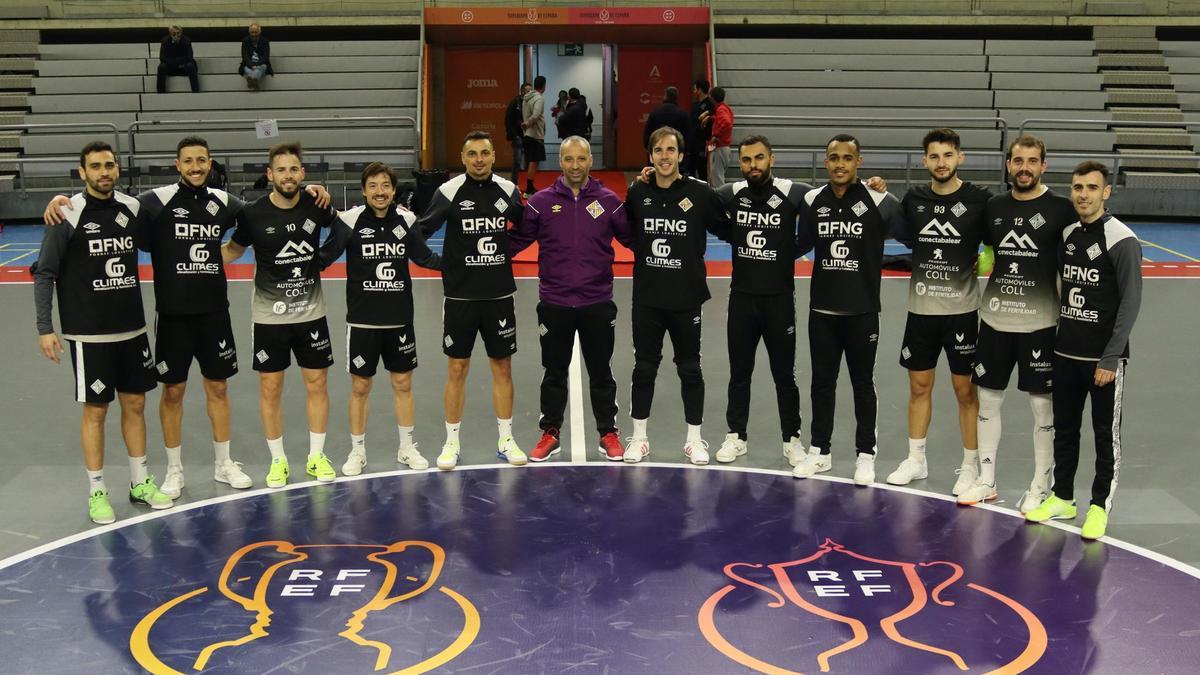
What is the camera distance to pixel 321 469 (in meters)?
7.41

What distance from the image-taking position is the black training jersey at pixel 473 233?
7.46m

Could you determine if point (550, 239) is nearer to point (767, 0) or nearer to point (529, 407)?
point (529, 407)

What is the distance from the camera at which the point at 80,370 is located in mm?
6582

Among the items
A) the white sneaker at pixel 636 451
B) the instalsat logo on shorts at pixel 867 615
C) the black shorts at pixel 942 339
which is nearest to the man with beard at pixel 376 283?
the white sneaker at pixel 636 451

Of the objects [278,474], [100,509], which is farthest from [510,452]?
[100,509]

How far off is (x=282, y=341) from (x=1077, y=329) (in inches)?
181

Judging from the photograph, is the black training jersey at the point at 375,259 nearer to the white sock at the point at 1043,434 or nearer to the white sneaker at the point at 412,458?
the white sneaker at the point at 412,458

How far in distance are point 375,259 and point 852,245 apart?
2.93m

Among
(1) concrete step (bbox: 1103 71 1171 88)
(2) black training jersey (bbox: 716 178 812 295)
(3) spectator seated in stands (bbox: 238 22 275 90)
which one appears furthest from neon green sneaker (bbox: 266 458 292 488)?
(1) concrete step (bbox: 1103 71 1171 88)

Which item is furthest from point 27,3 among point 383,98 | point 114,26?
point 383,98

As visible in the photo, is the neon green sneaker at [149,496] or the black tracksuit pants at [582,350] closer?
the neon green sneaker at [149,496]

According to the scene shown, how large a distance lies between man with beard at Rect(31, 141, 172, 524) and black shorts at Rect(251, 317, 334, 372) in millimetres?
677

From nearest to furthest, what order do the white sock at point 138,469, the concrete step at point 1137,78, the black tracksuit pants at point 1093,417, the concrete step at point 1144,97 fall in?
the black tracksuit pants at point 1093,417
the white sock at point 138,469
the concrete step at point 1144,97
the concrete step at point 1137,78

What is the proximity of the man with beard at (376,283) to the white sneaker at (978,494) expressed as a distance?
10.9 feet
